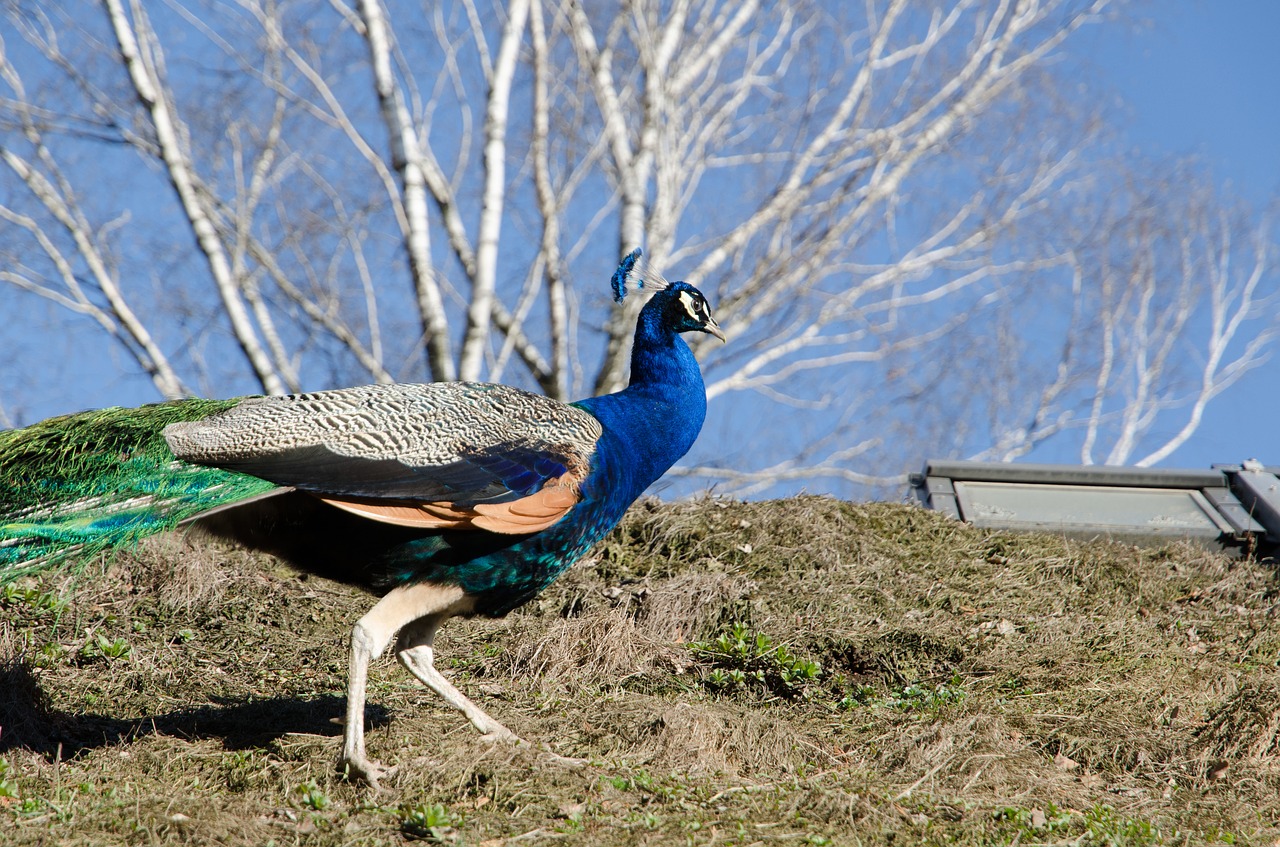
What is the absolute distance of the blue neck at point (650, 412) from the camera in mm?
3975

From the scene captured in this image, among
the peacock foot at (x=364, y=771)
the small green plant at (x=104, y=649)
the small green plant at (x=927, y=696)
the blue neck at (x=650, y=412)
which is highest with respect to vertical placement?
Answer: the blue neck at (x=650, y=412)

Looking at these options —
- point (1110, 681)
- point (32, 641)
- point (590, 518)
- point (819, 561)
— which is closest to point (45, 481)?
point (32, 641)

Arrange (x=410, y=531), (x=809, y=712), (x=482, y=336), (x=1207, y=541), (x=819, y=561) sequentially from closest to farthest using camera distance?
(x=410, y=531), (x=809, y=712), (x=819, y=561), (x=1207, y=541), (x=482, y=336)

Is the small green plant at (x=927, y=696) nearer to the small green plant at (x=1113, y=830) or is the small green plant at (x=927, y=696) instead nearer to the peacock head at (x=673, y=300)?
the small green plant at (x=1113, y=830)

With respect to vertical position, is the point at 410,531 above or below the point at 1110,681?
above

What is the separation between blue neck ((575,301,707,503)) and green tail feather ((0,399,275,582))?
1135 mm

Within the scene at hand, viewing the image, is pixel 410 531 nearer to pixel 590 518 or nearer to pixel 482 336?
pixel 590 518

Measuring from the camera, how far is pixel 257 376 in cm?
982

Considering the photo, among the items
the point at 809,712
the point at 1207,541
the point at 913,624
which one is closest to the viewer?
the point at 809,712

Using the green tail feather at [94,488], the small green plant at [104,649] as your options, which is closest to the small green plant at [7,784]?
the green tail feather at [94,488]

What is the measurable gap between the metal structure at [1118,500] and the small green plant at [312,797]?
13.6 feet

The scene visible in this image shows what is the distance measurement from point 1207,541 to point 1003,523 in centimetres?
108

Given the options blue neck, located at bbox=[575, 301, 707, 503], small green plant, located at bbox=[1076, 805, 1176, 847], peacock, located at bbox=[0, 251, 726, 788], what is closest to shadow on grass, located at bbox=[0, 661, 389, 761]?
peacock, located at bbox=[0, 251, 726, 788]

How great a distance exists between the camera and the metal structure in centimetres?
648
